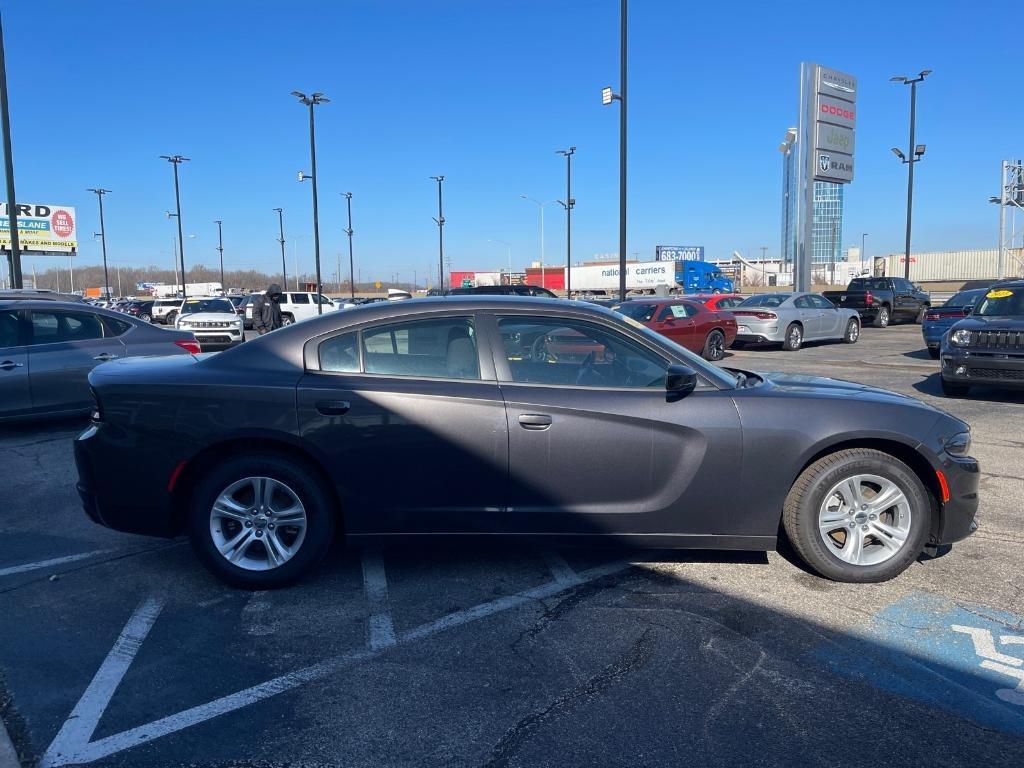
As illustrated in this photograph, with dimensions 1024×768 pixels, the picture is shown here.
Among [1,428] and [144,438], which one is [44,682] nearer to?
[144,438]

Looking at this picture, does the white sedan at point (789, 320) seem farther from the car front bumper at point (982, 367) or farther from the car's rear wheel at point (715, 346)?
the car front bumper at point (982, 367)

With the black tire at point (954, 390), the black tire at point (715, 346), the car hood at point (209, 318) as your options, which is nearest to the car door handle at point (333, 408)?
the black tire at point (954, 390)

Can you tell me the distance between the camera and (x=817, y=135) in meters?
33.2

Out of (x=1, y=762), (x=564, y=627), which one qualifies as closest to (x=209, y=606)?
(x=1, y=762)

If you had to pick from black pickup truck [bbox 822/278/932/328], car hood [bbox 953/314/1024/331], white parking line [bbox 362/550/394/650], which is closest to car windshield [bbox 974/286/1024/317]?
car hood [bbox 953/314/1024/331]

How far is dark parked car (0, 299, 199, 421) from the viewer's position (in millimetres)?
8180

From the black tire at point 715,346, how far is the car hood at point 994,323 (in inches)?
272

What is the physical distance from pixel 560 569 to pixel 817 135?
1330 inches

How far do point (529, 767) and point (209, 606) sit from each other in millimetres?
2132

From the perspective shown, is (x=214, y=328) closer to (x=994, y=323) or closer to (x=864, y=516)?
(x=994, y=323)

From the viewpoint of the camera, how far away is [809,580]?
13.8 feet

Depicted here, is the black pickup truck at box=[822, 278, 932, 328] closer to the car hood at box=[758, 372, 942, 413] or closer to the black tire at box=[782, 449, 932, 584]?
the car hood at box=[758, 372, 942, 413]

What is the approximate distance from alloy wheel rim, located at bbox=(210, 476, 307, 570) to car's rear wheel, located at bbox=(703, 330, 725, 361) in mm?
14159

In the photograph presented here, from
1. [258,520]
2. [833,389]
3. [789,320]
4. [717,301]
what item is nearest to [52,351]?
[258,520]
